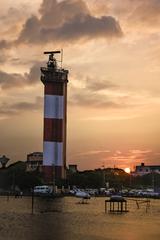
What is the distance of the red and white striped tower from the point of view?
168 m

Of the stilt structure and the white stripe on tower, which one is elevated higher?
the white stripe on tower

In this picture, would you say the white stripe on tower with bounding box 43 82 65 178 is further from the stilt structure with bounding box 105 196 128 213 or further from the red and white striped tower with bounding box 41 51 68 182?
the stilt structure with bounding box 105 196 128 213

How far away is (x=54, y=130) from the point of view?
6590 inches

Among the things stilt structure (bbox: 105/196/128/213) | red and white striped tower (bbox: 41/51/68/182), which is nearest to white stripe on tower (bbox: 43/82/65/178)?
red and white striped tower (bbox: 41/51/68/182)

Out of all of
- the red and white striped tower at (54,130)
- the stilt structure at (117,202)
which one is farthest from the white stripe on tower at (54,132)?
the stilt structure at (117,202)

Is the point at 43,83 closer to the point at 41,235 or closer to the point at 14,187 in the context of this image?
the point at 14,187

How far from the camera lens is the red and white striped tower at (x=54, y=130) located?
167500mm

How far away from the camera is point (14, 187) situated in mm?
196875

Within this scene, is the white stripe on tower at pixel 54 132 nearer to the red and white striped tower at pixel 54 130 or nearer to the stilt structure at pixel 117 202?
the red and white striped tower at pixel 54 130

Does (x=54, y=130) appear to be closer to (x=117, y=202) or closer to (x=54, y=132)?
(x=54, y=132)

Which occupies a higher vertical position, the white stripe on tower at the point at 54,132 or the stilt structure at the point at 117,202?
the white stripe on tower at the point at 54,132

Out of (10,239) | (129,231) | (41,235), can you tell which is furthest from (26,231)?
(129,231)

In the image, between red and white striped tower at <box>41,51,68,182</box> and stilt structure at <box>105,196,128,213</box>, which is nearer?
stilt structure at <box>105,196,128,213</box>

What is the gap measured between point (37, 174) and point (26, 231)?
134 metres
